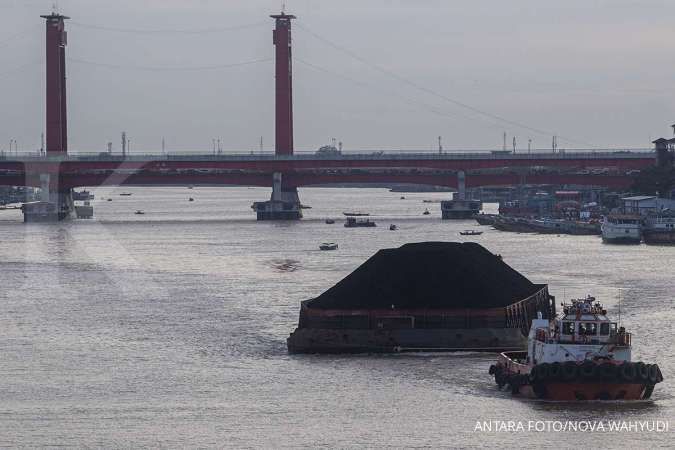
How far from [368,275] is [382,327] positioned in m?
2.06

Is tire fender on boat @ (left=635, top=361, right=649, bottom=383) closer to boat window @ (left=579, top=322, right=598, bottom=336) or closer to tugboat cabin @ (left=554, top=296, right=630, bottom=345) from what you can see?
tugboat cabin @ (left=554, top=296, right=630, bottom=345)

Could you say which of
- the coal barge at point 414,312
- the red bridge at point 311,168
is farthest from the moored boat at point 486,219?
the coal barge at point 414,312

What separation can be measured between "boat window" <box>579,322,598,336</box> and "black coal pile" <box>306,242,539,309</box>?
6.99 metres

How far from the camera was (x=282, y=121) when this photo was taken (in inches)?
4884

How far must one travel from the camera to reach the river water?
3159 centimetres

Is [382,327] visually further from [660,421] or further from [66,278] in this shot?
[66,278]

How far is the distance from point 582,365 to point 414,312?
25.5ft

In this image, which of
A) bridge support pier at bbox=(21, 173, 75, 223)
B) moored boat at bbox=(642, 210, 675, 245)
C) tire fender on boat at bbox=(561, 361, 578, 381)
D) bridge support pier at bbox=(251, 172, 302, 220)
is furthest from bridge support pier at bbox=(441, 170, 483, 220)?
tire fender on boat at bbox=(561, 361, 578, 381)

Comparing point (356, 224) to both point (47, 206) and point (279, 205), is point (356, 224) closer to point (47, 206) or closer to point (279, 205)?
point (279, 205)

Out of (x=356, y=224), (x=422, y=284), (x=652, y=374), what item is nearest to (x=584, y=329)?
(x=652, y=374)

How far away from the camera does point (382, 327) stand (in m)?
40.7

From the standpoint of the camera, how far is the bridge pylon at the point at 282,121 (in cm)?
12419

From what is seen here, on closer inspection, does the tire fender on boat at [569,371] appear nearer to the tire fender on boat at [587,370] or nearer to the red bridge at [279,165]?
the tire fender on boat at [587,370]

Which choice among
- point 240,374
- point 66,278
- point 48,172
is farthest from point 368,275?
point 48,172
